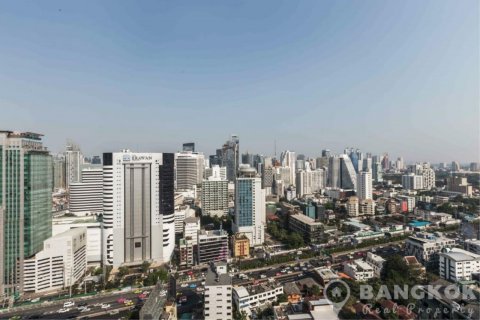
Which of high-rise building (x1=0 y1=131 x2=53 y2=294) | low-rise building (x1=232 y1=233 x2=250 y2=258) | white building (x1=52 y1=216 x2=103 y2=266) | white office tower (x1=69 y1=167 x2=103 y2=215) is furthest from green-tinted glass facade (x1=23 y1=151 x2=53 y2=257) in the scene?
white office tower (x1=69 y1=167 x2=103 y2=215)

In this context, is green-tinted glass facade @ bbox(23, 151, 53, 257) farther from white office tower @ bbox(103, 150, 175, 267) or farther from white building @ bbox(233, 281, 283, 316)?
white building @ bbox(233, 281, 283, 316)

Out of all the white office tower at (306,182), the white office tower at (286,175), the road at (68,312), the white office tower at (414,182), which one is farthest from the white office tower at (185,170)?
the white office tower at (414,182)

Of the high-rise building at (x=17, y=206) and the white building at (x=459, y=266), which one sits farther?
the white building at (x=459, y=266)

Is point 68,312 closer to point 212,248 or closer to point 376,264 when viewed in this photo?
point 212,248

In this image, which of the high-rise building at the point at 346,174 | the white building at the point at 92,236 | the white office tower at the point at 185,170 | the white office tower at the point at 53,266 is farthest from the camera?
the high-rise building at the point at 346,174

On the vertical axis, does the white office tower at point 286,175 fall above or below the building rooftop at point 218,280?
above

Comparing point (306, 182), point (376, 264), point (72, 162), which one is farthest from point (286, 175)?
point (376, 264)

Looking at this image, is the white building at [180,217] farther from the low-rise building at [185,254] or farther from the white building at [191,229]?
the low-rise building at [185,254]
